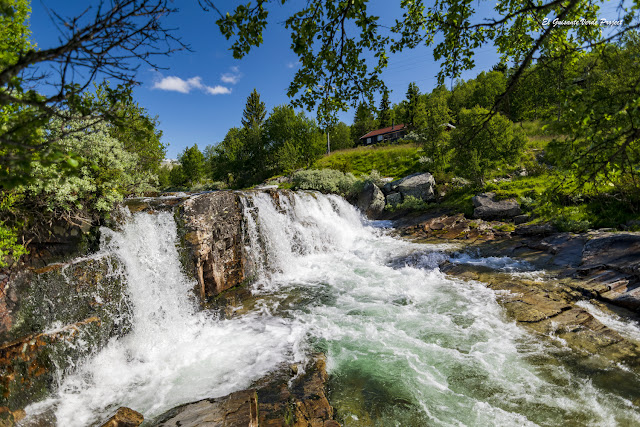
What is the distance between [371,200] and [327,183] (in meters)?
4.67

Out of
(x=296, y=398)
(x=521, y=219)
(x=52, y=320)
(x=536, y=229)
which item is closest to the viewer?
(x=296, y=398)

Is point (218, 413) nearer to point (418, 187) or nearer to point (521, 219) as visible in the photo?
point (521, 219)

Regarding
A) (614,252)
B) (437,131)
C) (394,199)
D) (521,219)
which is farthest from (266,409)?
(437,131)

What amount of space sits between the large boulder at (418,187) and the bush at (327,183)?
3.80 m

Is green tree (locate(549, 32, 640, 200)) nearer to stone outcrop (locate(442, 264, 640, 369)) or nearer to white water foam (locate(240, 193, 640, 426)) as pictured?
white water foam (locate(240, 193, 640, 426))

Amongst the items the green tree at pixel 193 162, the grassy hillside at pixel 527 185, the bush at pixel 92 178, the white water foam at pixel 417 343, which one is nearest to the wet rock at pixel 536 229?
the grassy hillside at pixel 527 185

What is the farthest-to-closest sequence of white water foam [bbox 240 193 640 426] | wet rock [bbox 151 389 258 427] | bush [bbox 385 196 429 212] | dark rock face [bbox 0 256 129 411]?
bush [bbox 385 196 429 212] < dark rock face [bbox 0 256 129 411] < white water foam [bbox 240 193 640 426] < wet rock [bbox 151 389 258 427]

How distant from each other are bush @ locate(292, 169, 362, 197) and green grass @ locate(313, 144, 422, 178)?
7.98m

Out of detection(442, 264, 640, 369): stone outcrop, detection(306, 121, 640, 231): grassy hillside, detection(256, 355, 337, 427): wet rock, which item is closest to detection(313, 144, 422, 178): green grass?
detection(306, 121, 640, 231): grassy hillside

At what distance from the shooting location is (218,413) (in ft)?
14.0

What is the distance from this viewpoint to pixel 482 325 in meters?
7.27

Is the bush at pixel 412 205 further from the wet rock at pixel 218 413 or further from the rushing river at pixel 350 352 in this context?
the wet rock at pixel 218 413

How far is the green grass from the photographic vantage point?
3378cm

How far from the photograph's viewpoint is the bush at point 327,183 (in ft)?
85.0
